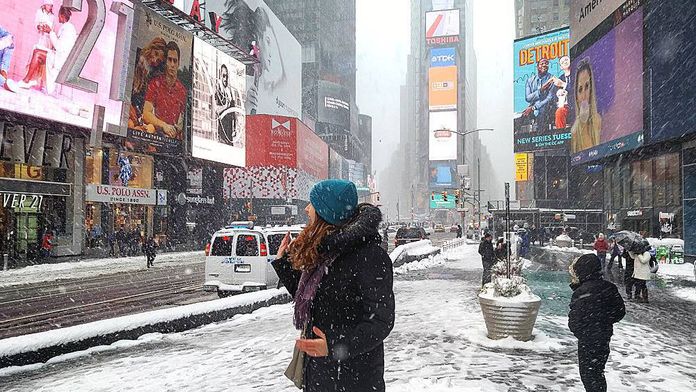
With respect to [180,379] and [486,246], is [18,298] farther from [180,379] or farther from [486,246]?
[486,246]

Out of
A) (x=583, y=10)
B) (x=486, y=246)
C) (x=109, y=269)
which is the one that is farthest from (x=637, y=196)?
(x=109, y=269)

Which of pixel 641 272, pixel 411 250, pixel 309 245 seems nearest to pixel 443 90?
pixel 411 250

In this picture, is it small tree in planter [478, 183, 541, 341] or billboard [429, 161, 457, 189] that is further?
billboard [429, 161, 457, 189]

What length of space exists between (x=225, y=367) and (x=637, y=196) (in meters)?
43.8

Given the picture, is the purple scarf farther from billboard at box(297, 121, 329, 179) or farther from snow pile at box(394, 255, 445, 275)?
billboard at box(297, 121, 329, 179)

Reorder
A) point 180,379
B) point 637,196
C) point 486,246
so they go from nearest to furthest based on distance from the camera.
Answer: point 180,379, point 486,246, point 637,196

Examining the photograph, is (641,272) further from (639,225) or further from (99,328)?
(639,225)

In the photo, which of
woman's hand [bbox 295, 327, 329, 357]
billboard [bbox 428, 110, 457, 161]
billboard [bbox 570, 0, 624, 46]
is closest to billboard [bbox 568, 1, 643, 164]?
billboard [bbox 570, 0, 624, 46]

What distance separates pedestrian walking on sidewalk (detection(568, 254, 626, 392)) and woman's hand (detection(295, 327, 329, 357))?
3416 mm

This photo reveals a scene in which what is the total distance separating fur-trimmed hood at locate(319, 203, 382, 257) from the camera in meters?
2.69

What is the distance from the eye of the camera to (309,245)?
279 cm

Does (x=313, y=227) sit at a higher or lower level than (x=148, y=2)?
lower

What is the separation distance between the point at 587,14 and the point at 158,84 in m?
36.4

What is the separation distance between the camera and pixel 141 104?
133 feet
